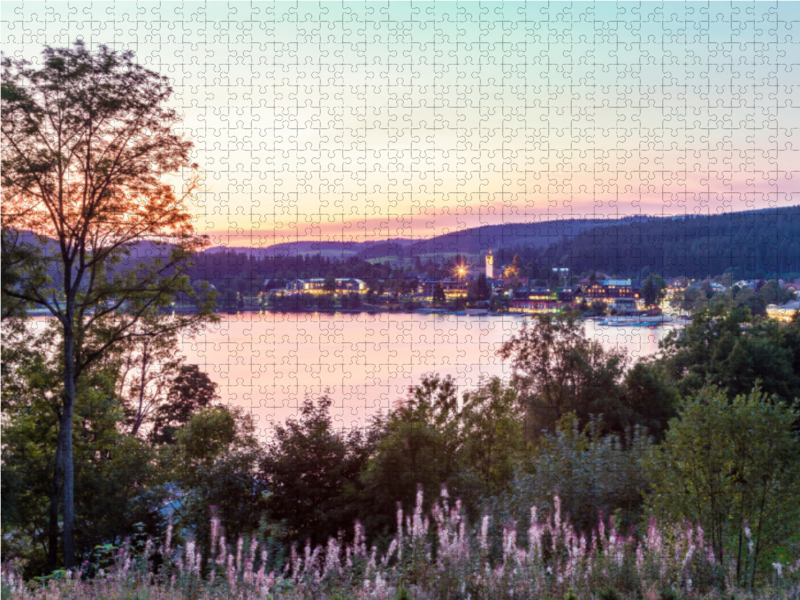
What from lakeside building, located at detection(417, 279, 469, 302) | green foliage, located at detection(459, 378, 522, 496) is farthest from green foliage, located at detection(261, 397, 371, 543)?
lakeside building, located at detection(417, 279, 469, 302)

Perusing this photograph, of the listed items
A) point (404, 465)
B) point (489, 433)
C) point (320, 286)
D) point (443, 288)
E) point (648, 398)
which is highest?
point (320, 286)

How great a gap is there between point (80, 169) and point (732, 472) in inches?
543

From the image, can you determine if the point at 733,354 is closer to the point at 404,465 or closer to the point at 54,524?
the point at 404,465

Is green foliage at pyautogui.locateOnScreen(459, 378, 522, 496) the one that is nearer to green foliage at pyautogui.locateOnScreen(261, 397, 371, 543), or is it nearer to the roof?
green foliage at pyautogui.locateOnScreen(261, 397, 371, 543)

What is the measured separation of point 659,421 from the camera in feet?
93.4

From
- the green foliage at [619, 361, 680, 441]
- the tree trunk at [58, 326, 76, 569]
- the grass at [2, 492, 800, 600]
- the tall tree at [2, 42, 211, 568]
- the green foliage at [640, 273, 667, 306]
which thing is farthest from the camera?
the green foliage at [619, 361, 680, 441]

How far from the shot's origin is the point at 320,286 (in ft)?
52.2

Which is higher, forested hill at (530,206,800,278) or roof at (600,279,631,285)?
forested hill at (530,206,800,278)

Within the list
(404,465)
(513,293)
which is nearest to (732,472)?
(404,465)

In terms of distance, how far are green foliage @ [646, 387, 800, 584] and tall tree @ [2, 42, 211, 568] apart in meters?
11.4

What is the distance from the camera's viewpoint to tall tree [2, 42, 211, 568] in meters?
13.8

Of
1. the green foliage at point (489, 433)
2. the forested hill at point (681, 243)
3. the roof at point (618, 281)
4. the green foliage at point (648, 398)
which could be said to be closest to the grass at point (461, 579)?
the forested hill at point (681, 243)

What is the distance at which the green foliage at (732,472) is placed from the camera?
322 inches

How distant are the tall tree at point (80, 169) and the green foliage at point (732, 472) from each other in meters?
11.4
